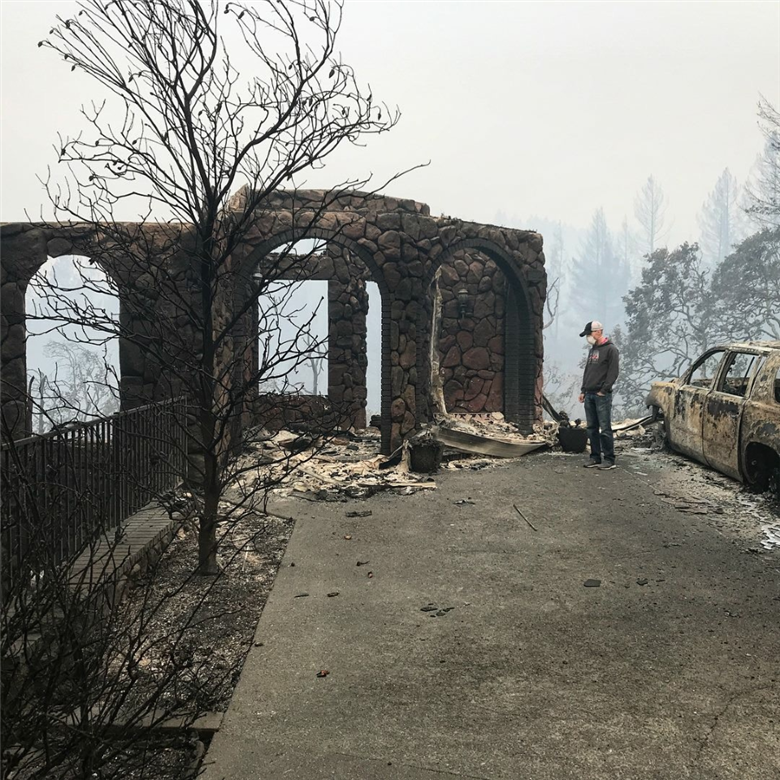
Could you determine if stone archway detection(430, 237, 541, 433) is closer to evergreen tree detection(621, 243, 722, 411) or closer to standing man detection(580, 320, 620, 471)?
standing man detection(580, 320, 620, 471)

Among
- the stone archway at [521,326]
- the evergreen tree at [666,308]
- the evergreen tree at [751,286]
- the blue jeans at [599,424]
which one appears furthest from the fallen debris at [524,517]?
the evergreen tree at [751,286]

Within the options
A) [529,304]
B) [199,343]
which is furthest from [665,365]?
[199,343]

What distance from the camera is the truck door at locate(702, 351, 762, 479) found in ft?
23.3

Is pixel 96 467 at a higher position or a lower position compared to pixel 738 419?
lower

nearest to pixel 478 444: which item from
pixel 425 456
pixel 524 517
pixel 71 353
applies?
pixel 425 456

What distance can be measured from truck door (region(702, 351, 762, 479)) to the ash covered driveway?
97cm

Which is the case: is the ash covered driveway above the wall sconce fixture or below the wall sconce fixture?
below

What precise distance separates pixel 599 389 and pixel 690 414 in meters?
1.17

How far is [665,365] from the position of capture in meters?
83.2

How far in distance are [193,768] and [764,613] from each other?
3.60m

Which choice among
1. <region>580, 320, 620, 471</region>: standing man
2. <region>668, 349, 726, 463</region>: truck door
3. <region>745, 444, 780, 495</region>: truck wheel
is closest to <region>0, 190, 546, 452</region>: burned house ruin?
<region>580, 320, 620, 471</region>: standing man

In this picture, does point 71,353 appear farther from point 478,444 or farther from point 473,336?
point 478,444

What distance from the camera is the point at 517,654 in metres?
3.73

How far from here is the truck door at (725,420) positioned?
23.3ft
